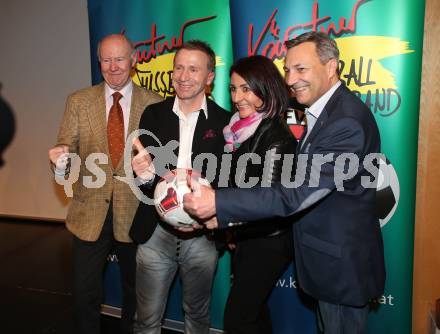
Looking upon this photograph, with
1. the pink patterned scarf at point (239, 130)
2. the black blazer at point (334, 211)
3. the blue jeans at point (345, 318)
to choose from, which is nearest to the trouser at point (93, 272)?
the pink patterned scarf at point (239, 130)

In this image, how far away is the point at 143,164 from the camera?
6.27ft

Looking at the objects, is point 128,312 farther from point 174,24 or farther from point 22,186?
point 22,186

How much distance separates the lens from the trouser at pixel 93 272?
2297 millimetres

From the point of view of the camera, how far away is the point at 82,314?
234 centimetres

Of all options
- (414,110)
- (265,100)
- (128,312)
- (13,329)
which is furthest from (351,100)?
(13,329)

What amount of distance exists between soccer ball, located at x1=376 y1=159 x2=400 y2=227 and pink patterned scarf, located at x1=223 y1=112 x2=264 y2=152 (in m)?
0.92

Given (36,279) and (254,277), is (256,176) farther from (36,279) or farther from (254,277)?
(36,279)

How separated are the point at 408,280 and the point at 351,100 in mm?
1344

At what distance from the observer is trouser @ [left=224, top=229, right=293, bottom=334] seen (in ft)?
5.91

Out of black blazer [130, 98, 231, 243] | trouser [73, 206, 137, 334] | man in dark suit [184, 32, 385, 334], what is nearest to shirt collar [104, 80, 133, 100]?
black blazer [130, 98, 231, 243]

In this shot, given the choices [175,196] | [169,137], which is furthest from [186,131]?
[175,196]

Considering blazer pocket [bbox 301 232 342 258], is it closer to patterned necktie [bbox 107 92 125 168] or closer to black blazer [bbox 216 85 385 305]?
black blazer [bbox 216 85 385 305]

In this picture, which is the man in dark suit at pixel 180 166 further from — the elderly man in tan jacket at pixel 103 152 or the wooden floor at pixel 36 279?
the wooden floor at pixel 36 279

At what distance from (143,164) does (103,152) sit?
0.46m
